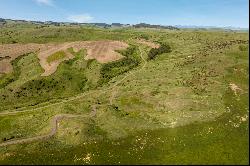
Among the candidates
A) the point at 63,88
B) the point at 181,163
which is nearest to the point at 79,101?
the point at 63,88

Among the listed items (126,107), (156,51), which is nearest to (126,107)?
(126,107)

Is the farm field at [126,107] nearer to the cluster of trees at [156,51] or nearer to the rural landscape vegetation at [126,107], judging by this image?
the rural landscape vegetation at [126,107]

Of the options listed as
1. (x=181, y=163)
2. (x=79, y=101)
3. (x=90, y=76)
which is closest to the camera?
(x=181, y=163)

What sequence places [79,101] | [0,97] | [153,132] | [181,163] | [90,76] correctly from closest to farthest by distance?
[181,163] < [153,132] < [79,101] < [0,97] < [90,76]

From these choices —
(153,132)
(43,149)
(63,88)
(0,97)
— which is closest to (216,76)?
(153,132)

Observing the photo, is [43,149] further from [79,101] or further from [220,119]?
[220,119]

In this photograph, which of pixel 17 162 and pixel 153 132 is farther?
pixel 153 132

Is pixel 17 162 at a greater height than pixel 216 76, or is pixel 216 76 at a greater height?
pixel 216 76
